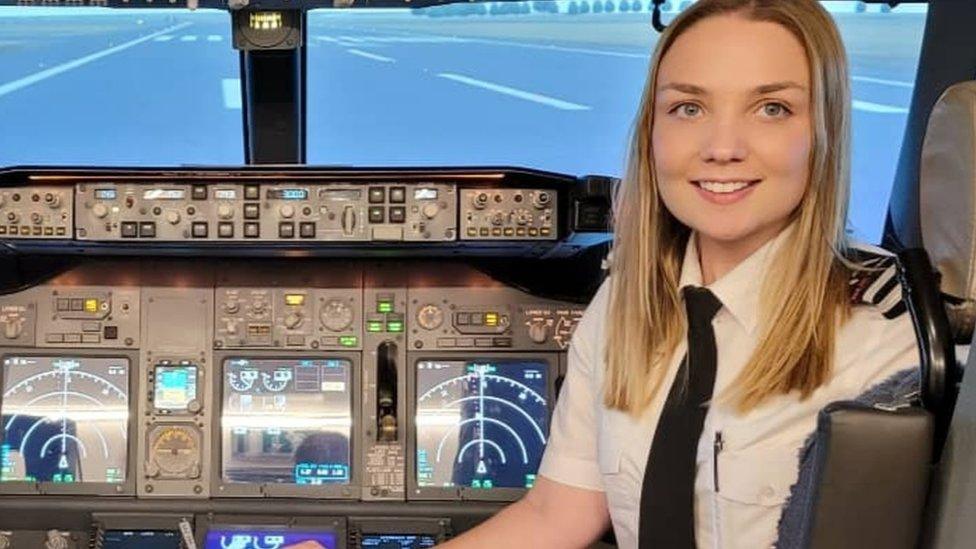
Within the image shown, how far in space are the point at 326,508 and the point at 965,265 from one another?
2.47m

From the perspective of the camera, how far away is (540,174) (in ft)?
10.6

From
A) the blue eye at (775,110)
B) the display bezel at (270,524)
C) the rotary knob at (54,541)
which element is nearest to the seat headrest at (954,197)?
the blue eye at (775,110)

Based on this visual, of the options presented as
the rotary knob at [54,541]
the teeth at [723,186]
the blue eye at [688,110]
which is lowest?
the rotary knob at [54,541]

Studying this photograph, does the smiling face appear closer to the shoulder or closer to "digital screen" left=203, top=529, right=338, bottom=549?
the shoulder

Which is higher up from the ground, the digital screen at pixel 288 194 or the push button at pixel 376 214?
the digital screen at pixel 288 194

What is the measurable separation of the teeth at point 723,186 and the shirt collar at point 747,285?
0.31 feet

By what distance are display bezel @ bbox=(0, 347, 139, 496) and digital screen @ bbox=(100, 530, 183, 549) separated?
4.6 inches

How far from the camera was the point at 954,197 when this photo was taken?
1.37m

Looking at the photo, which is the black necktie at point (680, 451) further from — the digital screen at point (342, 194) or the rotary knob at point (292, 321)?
the rotary knob at point (292, 321)

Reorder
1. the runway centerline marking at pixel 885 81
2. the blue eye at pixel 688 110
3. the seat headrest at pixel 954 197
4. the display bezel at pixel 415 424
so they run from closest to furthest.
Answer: the seat headrest at pixel 954 197
the blue eye at pixel 688 110
the display bezel at pixel 415 424
the runway centerline marking at pixel 885 81

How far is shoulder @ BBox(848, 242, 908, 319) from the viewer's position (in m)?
1.44

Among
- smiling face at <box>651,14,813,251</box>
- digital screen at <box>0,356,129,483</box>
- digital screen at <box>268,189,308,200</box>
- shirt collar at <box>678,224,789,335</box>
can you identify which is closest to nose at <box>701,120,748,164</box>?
smiling face at <box>651,14,813,251</box>

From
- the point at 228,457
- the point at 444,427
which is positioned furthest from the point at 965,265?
the point at 228,457

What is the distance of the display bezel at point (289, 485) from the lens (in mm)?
3494
